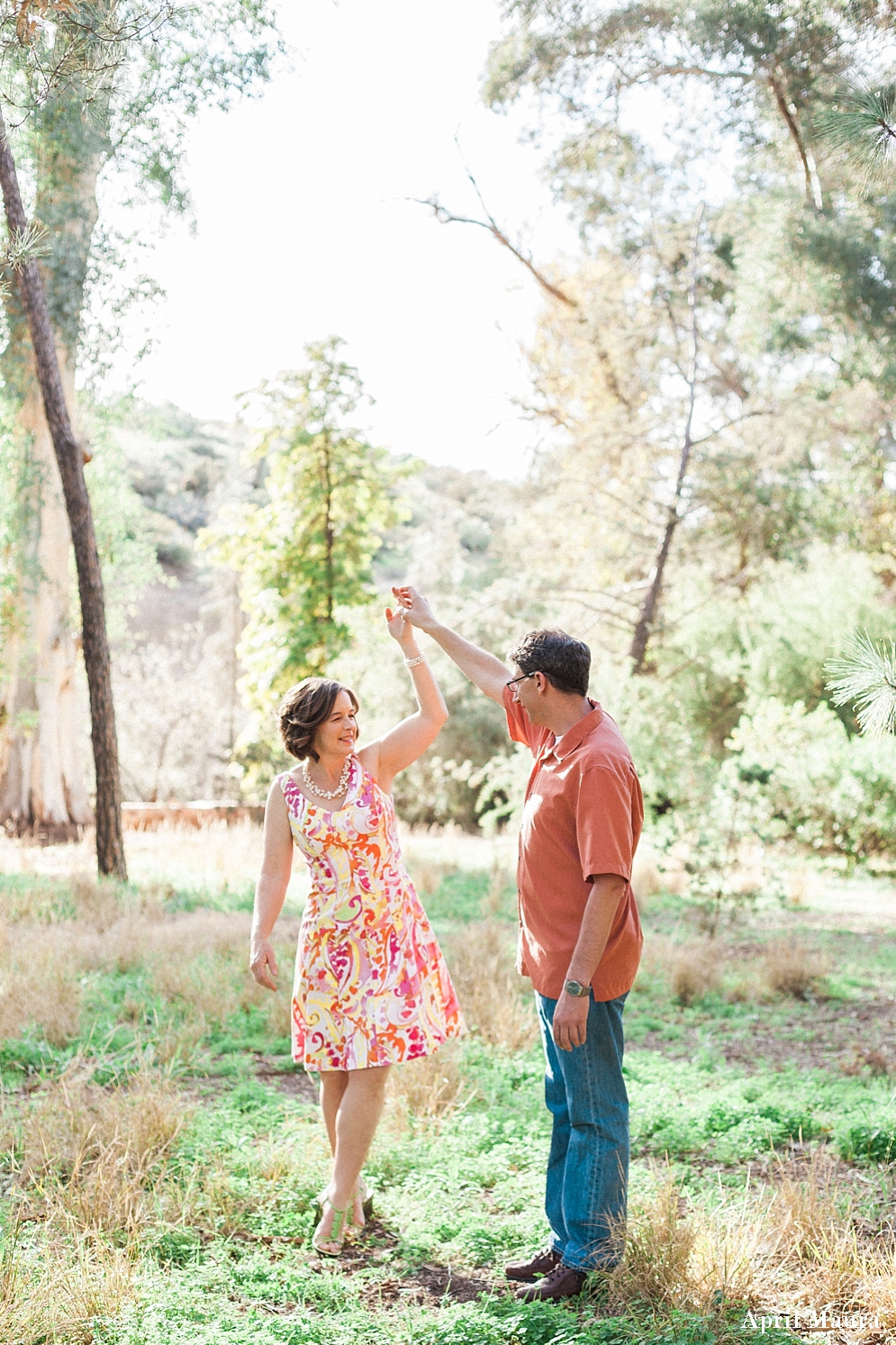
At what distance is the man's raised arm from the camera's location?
375cm

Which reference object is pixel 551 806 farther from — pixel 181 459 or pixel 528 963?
pixel 181 459

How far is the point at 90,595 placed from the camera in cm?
1079

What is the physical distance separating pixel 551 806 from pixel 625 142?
12953 mm

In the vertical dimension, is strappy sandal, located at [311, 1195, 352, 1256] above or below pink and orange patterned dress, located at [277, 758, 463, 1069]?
below

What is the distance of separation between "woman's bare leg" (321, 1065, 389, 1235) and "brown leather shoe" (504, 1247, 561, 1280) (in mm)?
587

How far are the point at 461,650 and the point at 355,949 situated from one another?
1.09m

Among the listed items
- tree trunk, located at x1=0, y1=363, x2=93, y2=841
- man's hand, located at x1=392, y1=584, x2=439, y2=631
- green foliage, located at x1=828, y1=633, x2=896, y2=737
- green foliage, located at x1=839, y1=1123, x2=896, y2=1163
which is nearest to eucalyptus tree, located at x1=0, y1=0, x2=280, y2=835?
tree trunk, located at x1=0, y1=363, x2=93, y2=841

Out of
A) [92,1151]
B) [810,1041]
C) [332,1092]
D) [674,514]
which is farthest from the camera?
[674,514]

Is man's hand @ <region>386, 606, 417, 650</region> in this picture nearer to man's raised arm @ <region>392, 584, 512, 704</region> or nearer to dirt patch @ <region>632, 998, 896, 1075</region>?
man's raised arm @ <region>392, 584, 512, 704</region>

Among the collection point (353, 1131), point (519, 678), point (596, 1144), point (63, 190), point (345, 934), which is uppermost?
point (63, 190)

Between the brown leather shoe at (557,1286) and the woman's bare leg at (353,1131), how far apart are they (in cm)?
72

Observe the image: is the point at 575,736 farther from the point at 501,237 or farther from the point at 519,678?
the point at 501,237

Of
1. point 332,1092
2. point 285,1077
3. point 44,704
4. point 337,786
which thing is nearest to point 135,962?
point 285,1077

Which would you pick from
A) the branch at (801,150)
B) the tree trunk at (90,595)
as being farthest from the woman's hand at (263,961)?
the branch at (801,150)
